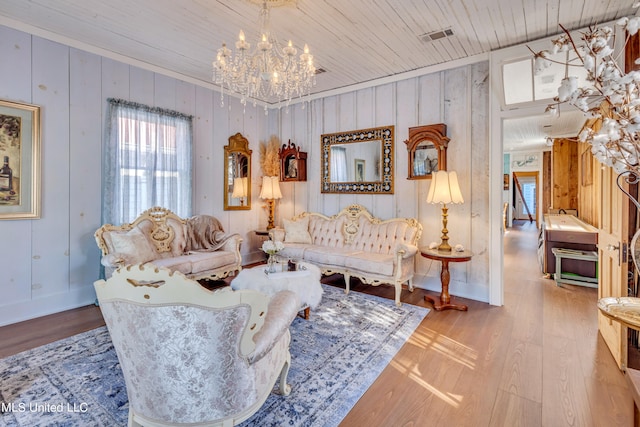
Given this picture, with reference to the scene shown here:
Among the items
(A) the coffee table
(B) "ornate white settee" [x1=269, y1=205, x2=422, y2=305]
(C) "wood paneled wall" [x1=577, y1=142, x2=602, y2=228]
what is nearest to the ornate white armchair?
(A) the coffee table

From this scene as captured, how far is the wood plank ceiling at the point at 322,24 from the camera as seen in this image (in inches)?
111

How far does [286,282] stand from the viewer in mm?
2986

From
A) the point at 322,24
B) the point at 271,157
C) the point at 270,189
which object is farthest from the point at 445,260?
the point at 271,157

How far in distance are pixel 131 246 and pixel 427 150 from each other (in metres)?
3.90

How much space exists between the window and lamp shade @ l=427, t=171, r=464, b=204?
11.5ft

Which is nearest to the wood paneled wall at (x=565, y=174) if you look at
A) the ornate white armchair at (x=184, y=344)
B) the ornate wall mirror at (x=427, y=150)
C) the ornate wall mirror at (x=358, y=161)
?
the ornate wall mirror at (x=427, y=150)

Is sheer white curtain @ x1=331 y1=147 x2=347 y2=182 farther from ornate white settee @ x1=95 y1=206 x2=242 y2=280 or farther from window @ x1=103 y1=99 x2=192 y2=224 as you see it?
window @ x1=103 y1=99 x2=192 y2=224

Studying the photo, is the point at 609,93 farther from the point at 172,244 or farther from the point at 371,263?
the point at 172,244

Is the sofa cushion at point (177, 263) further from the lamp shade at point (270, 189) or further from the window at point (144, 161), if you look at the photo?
the lamp shade at point (270, 189)

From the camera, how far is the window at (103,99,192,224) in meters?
3.78

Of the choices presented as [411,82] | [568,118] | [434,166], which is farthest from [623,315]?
[568,118]

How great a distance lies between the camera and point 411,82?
Result: 4355 millimetres

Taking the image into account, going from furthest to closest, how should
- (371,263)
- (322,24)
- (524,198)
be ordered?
(524,198), (371,263), (322,24)

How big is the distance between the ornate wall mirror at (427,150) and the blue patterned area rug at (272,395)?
80.0 inches
